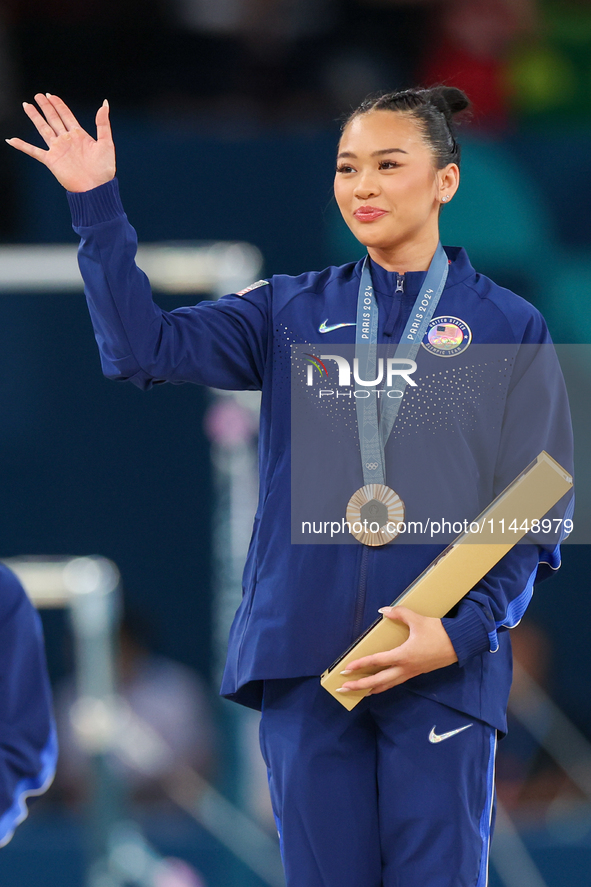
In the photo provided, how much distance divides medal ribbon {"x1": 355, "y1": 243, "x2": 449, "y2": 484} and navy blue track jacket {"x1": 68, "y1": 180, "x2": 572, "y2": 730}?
0.02m

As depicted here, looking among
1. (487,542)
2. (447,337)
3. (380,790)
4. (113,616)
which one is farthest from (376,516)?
(113,616)

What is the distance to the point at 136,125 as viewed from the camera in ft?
16.5

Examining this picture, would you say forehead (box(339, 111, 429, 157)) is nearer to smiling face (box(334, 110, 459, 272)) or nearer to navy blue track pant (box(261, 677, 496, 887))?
smiling face (box(334, 110, 459, 272))

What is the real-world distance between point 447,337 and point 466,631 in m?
0.49

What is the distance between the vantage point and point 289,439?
1979mm

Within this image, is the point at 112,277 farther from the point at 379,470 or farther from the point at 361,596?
the point at 361,596

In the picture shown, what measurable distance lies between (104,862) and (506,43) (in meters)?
3.95

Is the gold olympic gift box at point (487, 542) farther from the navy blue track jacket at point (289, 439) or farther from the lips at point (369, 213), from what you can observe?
the lips at point (369, 213)

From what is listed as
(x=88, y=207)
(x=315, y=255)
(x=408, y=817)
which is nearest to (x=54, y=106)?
(x=88, y=207)

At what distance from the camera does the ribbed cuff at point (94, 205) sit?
1.83 metres

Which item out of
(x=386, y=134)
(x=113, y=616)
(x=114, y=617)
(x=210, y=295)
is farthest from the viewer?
(x=210, y=295)

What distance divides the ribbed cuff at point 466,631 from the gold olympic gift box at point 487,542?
3 cm

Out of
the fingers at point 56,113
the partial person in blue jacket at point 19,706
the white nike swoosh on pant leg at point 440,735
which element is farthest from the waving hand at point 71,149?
the white nike swoosh on pant leg at point 440,735

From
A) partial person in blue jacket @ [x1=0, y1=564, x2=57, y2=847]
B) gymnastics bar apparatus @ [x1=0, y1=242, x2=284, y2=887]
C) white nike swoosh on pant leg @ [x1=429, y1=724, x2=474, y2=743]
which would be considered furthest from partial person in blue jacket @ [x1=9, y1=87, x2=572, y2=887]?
gymnastics bar apparatus @ [x1=0, y1=242, x2=284, y2=887]
